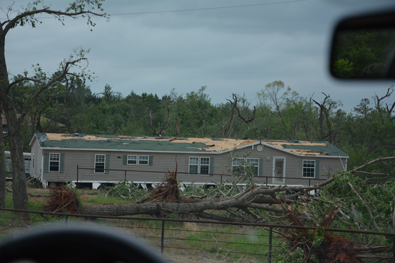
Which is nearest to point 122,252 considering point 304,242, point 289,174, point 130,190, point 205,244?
point 304,242

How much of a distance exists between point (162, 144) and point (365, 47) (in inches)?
895

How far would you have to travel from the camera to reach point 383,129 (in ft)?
96.1

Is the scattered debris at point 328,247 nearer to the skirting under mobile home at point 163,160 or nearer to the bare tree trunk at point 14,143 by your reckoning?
the bare tree trunk at point 14,143

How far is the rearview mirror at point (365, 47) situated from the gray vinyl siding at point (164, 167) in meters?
19.5

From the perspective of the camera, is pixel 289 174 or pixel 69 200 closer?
pixel 69 200

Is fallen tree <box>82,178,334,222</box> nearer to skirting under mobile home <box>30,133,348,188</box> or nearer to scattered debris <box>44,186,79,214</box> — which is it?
scattered debris <box>44,186,79,214</box>

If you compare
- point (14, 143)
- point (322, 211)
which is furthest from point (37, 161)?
point (322, 211)

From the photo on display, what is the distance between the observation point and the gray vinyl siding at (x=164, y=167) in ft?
79.0

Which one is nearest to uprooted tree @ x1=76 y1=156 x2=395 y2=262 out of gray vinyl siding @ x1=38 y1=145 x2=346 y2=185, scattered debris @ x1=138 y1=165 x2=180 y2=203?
scattered debris @ x1=138 y1=165 x2=180 y2=203

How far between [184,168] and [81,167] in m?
6.76

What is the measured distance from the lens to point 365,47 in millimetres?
3941

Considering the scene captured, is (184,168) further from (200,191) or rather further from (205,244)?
(205,244)

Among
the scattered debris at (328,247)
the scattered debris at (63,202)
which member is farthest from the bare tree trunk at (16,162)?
the scattered debris at (328,247)

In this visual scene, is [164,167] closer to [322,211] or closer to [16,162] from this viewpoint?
[16,162]
